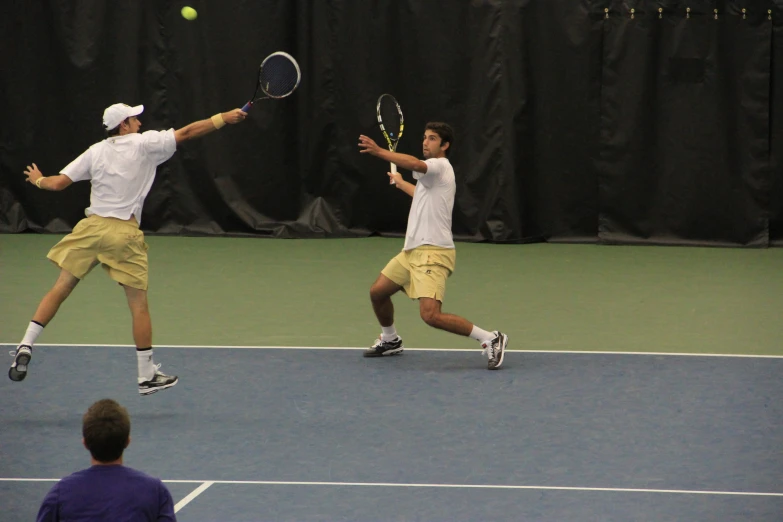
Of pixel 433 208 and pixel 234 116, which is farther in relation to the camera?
pixel 433 208

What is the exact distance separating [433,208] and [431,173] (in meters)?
0.23

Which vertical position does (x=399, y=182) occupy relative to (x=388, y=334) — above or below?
above

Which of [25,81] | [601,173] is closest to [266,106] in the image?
[25,81]

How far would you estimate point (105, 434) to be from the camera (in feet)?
10.5

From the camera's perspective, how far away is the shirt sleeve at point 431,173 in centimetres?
745

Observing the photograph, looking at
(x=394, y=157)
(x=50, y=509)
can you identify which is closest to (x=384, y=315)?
(x=394, y=157)

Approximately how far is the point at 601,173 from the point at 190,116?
4.28 metres

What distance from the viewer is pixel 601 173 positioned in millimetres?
12750

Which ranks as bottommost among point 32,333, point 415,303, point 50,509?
point 415,303

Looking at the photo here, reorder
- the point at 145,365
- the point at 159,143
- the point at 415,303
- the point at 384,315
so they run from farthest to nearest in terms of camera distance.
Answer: the point at 415,303, the point at 384,315, the point at 159,143, the point at 145,365

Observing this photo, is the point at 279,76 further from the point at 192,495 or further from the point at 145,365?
the point at 192,495

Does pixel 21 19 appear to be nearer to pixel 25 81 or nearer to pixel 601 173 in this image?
pixel 25 81

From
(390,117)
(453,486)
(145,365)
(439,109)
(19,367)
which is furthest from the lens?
(439,109)

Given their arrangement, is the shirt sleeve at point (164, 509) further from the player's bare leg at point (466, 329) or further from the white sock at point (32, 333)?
the player's bare leg at point (466, 329)
